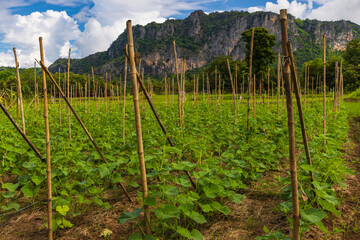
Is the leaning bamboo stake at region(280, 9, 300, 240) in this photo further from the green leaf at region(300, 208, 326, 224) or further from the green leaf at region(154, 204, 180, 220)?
the green leaf at region(154, 204, 180, 220)

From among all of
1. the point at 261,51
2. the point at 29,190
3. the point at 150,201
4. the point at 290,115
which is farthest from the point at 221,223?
the point at 261,51

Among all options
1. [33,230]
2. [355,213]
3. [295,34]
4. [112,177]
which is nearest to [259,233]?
[355,213]

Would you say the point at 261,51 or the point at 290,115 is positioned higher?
the point at 261,51

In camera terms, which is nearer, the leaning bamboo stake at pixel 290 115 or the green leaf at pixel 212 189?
the leaning bamboo stake at pixel 290 115

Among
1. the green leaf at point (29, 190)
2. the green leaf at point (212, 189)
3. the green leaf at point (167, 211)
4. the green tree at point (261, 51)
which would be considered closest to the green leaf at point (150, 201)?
the green leaf at point (167, 211)


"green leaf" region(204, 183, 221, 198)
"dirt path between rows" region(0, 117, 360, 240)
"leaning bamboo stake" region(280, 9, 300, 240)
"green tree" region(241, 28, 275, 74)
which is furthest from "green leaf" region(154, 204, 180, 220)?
"green tree" region(241, 28, 275, 74)

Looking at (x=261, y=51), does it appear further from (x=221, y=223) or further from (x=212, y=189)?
(x=212, y=189)

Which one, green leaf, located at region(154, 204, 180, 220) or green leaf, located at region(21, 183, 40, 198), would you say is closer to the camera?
green leaf, located at region(154, 204, 180, 220)

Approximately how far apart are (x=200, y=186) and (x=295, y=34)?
8888 inches

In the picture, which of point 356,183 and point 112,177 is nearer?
point 112,177

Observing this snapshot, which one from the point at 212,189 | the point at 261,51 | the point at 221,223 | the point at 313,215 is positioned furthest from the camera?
the point at 261,51

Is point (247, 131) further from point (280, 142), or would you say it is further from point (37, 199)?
point (37, 199)

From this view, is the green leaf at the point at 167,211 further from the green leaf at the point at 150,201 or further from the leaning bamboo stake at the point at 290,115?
the leaning bamboo stake at the point at 290,115

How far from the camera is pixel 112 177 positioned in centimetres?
296
